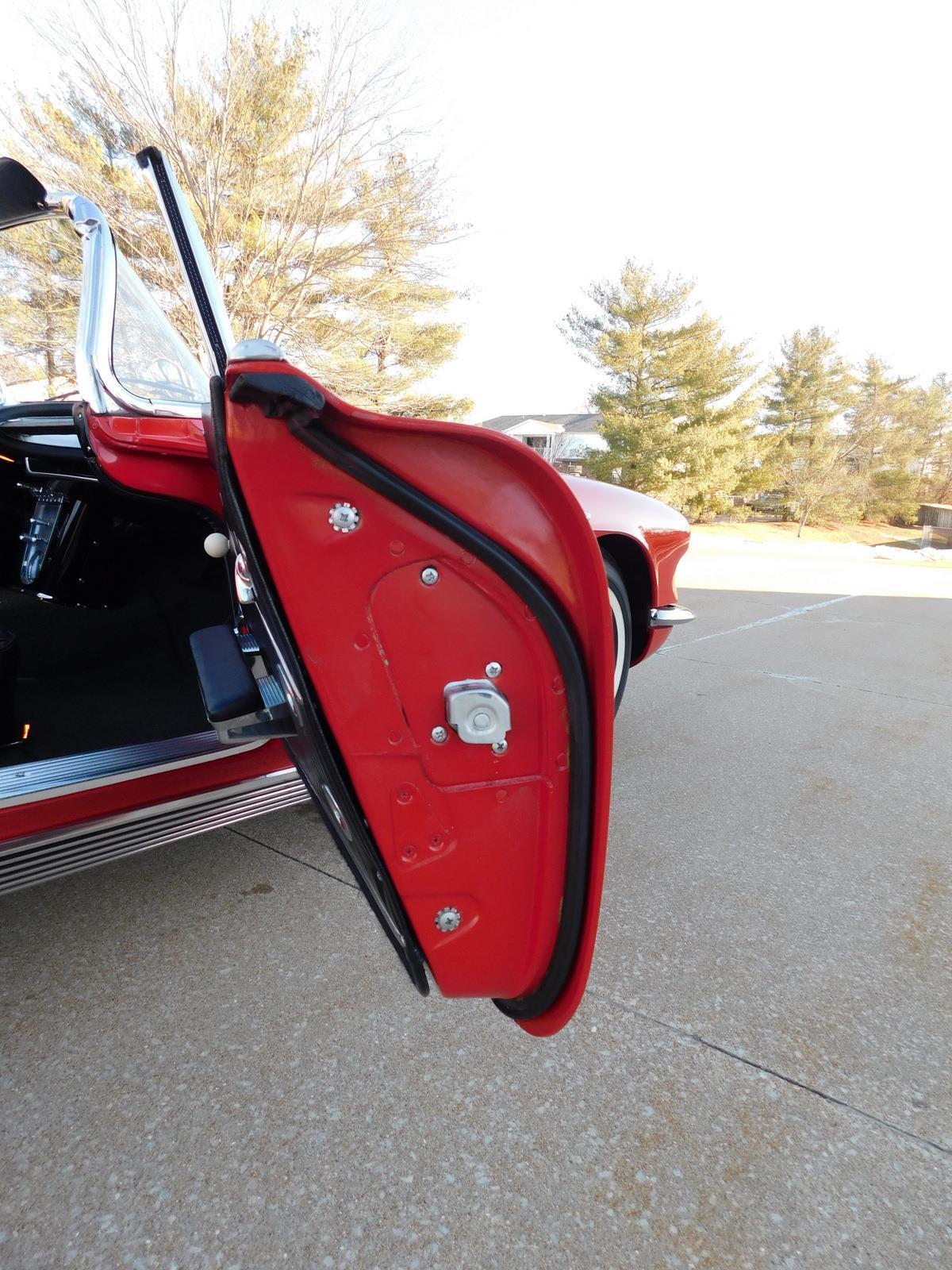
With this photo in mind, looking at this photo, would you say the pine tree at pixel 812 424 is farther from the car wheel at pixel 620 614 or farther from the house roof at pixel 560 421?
the car wheel at pixel 620 614

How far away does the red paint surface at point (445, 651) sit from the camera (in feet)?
3.39

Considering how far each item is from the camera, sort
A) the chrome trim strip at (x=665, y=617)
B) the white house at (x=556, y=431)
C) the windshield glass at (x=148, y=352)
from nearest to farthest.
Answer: the windshield glass at (x=148, y=352) < the chrome trim strip at (x=665, y=617) < the white house at (x=556, y=431)

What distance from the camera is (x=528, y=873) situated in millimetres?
1220

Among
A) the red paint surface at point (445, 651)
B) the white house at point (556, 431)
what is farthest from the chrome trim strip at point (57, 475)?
the white house at point (556, 431)

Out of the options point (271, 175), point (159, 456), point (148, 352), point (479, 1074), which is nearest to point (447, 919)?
point (479, 1074)

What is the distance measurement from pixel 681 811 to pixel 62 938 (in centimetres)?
209

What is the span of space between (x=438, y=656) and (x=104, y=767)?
1039 millimetres

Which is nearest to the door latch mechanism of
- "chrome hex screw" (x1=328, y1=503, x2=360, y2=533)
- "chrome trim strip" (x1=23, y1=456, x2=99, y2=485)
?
"chrome hex screw" (x1=328, y1=503, x2=360, y2=533)

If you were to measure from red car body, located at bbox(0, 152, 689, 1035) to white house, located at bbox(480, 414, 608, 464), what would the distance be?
3774 cm

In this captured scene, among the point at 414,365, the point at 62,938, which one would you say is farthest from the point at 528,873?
the point at 414,365

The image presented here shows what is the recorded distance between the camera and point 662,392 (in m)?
22.6

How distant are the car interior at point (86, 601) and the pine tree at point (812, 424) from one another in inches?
1191

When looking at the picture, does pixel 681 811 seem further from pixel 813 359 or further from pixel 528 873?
pixel 813 359

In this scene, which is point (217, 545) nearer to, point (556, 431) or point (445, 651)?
point (445, 651)
